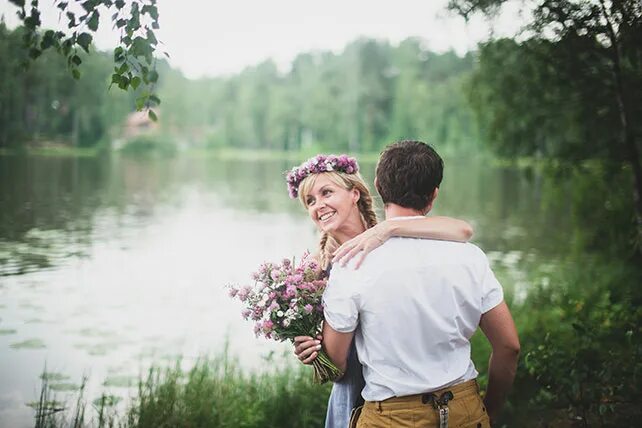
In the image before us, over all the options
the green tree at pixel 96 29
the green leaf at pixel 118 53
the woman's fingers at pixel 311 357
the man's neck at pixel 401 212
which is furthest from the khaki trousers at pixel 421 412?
the green leaf at pixel 118 53

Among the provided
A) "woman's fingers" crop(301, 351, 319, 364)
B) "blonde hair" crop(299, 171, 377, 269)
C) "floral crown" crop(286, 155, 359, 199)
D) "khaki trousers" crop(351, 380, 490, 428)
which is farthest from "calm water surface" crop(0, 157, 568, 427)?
"khaki trousers" crop(351, 380, 490, 428)

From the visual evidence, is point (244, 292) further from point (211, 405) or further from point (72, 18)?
point (211, 405)

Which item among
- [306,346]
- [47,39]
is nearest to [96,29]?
[47,39]

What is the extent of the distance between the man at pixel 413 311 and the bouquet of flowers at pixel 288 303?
8.4 inches

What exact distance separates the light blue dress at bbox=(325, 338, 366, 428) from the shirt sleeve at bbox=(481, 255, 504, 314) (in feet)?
2.15

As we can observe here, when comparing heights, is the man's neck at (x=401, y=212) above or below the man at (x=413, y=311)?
above

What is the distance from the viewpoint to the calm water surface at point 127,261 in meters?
6.57

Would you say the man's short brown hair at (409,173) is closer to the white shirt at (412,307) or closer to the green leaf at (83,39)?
the white shirt at (412,307)

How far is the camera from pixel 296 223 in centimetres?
1705

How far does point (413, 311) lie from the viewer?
2025 millimetres

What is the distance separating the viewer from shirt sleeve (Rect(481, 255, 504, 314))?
6.94 ft

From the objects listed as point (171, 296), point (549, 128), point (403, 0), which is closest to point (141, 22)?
point (549, 128)

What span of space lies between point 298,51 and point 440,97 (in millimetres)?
11197

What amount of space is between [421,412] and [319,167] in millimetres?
1345
